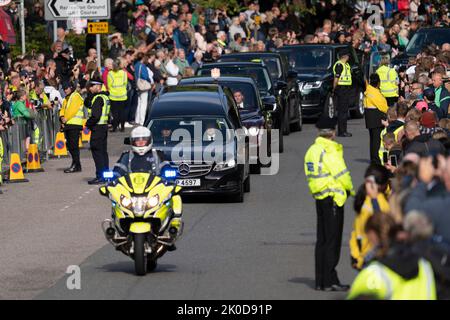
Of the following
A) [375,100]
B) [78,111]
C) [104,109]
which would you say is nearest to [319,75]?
[375,100]

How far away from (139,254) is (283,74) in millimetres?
17437

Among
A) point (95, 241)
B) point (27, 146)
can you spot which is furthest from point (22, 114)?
point (95, 241)

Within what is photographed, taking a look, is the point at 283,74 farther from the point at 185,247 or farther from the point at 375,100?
the point at 185,247

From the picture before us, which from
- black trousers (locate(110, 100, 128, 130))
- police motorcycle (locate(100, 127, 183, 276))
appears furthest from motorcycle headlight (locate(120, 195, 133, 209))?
black trousers (locate(110, 100, 128, 130))

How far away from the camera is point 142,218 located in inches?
631

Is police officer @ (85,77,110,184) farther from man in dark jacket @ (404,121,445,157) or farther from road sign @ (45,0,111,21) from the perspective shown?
man in dark jacket @ (404,121,445,157)

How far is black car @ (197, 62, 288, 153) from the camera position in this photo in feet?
97.9

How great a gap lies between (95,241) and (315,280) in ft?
14.5

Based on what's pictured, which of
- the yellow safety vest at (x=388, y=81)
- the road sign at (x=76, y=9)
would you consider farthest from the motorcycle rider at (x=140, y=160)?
the road sign at (x=76, y=9)

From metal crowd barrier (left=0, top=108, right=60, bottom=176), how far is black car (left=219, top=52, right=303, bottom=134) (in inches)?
176

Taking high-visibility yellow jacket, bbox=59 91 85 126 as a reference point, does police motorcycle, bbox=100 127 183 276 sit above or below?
above

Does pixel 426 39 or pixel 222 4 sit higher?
pixel 222 4

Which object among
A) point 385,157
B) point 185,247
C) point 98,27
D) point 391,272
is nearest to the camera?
point 391,272

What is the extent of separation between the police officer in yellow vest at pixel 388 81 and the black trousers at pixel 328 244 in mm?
14175
